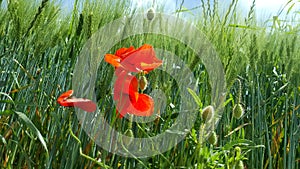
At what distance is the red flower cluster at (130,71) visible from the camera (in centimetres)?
74

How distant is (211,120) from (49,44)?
0.50 meters

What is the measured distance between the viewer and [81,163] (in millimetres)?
927

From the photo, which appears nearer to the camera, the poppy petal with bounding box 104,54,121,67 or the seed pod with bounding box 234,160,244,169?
the poppy petal with bounding box 104,54,121,67

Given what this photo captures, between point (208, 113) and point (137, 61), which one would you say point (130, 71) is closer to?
point (137, 61)

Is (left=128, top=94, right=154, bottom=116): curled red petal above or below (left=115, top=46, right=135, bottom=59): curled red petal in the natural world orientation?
below

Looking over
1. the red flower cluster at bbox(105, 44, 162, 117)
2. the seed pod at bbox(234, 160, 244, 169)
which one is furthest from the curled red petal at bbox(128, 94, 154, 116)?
the seed pod at bbox(234, 160, 244, 169)

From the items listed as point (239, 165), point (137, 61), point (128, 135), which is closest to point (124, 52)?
point (137, 61)

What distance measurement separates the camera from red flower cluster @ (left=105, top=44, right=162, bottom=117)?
744 millimetres

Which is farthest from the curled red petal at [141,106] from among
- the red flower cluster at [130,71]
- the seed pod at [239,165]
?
the seed pod at [239,165]

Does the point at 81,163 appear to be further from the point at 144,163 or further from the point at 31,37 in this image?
the point at 31,37

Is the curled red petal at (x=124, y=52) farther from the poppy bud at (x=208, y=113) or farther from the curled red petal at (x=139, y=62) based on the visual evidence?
the poppy bud at (x=208, y=113)

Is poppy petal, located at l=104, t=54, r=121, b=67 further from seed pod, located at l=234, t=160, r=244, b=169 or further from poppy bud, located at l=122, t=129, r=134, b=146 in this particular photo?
seed pod, located at l=234, t=160, r=244, b=169

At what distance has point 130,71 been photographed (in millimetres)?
751

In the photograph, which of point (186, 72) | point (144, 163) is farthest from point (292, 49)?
point (144, 163)
